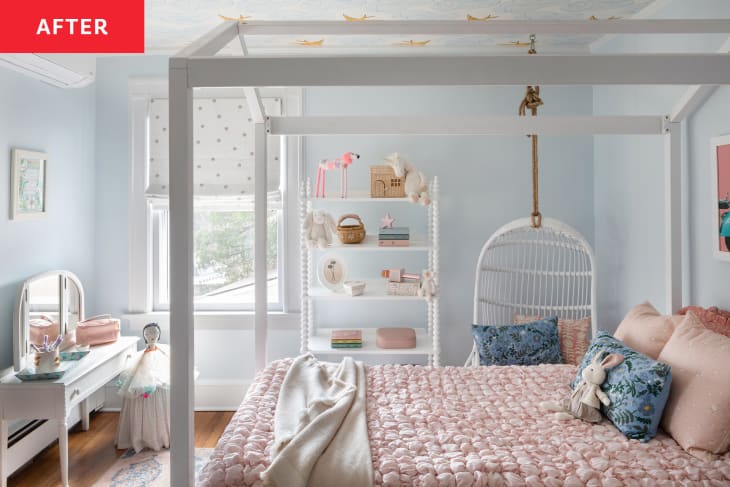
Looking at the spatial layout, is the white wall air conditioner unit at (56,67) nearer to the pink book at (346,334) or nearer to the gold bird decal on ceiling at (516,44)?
the pink book at (346,334)

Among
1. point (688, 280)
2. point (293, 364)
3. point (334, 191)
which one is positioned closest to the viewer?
point (293, 364)

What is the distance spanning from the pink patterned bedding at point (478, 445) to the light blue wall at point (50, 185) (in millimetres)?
1614

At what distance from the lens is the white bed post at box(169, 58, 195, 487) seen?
129 cm

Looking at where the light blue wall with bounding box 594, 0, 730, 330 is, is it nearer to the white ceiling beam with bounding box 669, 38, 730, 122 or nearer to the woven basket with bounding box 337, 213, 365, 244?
the white ceiling beam with bounding box 669, 38, 730, 122

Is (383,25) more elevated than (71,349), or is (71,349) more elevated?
(383,25)

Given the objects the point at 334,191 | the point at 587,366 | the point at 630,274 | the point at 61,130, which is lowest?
the point at 587,366

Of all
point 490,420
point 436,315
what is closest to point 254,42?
point 436,315

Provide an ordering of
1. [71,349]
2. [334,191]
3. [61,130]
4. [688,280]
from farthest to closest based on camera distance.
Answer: [334,191] → [61,130] → [71,349] → [688,280]

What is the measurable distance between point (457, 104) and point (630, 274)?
1.54m

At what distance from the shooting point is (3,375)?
2.75 metres

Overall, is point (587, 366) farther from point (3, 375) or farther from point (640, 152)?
point (3, 375)

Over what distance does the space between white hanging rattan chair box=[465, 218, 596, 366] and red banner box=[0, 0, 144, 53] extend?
2.41m

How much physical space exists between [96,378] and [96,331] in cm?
37

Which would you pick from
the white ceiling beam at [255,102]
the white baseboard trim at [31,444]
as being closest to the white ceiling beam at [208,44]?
the white ceiling beam at [255,102]
